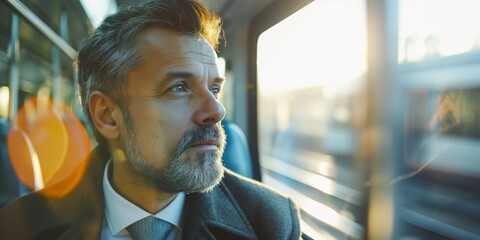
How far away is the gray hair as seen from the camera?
→ 146 centimetres

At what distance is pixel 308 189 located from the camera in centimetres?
314

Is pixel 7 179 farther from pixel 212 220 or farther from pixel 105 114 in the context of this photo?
pixel 212 220

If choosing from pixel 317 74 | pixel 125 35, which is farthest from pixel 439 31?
pixel 125 35

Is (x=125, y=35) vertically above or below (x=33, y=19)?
below

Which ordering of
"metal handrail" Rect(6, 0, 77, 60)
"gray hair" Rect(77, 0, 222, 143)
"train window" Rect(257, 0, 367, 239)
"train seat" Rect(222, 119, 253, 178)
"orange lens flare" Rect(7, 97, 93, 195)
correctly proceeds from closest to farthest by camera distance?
"gray hair" Rect(77, 0, 222, 143) → "train window" Rect(257, 0, 367, 239) → "metal handrail" Rect(6, 0, 77, 60) → "train seat" Rect(222, 119, 253, 178) → "orange lens flare" Rect(7, 97, 93, 195)

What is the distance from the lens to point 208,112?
1.38m

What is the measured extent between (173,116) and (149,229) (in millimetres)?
410

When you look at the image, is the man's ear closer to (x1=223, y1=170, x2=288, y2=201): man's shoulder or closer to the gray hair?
the gray hair

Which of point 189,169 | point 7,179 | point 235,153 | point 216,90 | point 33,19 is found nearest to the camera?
point 189,169

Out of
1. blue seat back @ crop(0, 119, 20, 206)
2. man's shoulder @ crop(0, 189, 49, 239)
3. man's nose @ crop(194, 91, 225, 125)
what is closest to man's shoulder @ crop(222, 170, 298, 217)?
man's nose @ crop(194, 91, 225, 125)

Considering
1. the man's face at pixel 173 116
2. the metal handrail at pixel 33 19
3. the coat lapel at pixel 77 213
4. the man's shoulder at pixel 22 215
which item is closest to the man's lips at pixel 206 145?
the man's face at pixel 173 116

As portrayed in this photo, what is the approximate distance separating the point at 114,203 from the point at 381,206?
44.3 inches

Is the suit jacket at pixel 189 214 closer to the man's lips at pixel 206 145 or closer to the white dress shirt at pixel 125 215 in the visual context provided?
the white dress shirt at pixel 125 215

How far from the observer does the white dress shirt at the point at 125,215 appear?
1420 millimetres
